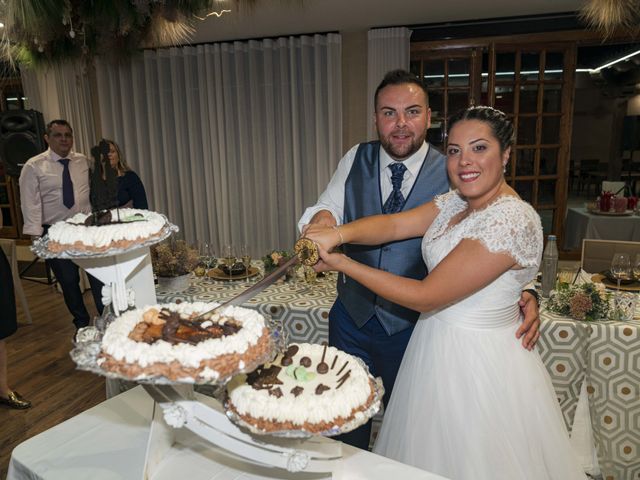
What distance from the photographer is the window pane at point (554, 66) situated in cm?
491

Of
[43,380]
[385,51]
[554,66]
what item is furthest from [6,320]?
[554,66]

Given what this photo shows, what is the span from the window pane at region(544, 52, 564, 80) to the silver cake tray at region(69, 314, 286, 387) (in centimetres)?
492

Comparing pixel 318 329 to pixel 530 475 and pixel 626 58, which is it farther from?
pixel 626 58

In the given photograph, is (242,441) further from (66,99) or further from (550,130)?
(66,99)

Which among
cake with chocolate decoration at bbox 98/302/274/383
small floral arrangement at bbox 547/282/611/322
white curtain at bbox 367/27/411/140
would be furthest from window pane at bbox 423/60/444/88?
cake with chocolate decoration at bbox 98/302/274/383

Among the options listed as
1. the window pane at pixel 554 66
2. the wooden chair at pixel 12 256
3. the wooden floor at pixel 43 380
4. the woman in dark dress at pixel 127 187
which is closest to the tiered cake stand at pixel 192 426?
the wooden floor at pixel 43 380

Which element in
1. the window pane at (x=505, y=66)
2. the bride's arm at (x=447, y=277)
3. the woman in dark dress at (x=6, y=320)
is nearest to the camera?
the bride's arm at (x=447, y=277)

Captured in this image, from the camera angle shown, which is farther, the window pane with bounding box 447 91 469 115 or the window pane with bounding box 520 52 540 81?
the window pane with bounding box 447 91 469 115

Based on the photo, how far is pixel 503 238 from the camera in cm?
140

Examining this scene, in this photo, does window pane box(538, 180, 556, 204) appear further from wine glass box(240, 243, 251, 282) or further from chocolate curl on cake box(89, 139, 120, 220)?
chocolate curl on cake box(89, 139, 120, 220)

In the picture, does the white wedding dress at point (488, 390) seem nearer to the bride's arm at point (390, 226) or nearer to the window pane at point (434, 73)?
the bride's arm at point (390, 226)

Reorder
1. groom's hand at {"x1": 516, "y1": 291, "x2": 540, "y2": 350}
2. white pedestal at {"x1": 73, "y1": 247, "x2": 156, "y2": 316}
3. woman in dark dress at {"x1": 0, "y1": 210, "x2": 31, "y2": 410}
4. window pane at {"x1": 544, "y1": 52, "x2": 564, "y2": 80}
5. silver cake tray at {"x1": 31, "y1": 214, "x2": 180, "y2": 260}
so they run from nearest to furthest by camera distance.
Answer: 1. silver cake tray at {"x1": 31, "y1": 214, "x2": 180, "y2": 260}
2. white pedestal at {"x1": 73, "y1": 247, "x2": 156, "y2": 316}
3. groom's hand at {"x1": 516, "y1": 291, "x2": 540, "y2": 350}
4. woman in dark dress at {"x1": 0, "y1": 210, "x2": 31, "y2": 410}
5. window pane at {"x1": 544, "y1": 52, "x2": 564, "y2": 80}

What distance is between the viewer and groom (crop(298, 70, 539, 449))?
6.23 ft

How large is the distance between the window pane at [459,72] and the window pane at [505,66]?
32cm
